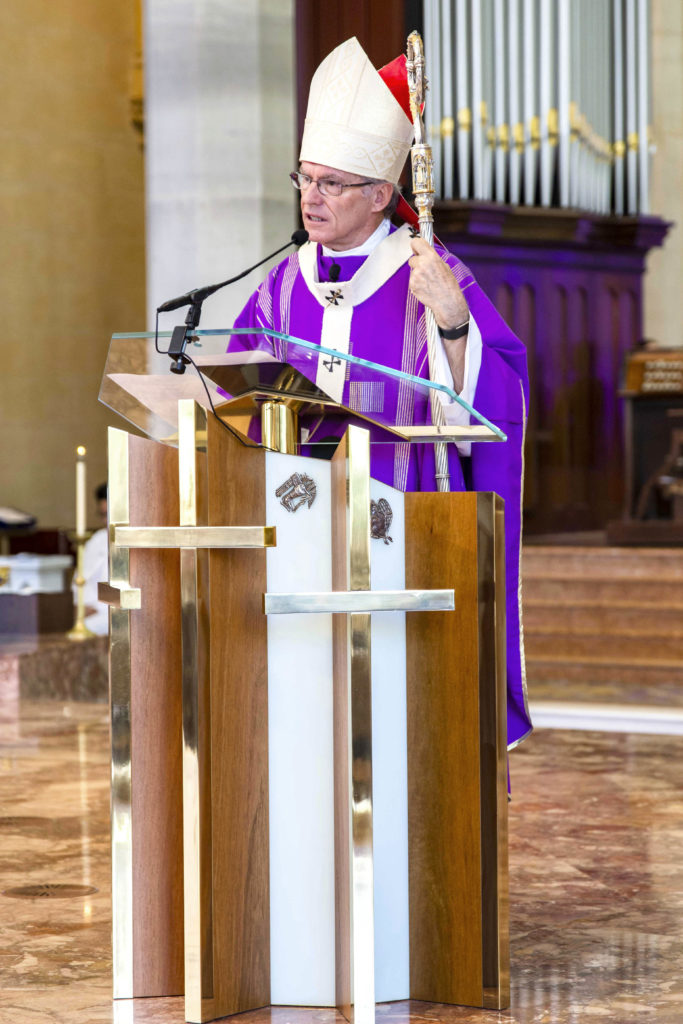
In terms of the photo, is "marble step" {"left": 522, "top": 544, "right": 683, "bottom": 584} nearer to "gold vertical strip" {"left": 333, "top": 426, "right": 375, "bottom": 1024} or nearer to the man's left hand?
the man's left hand

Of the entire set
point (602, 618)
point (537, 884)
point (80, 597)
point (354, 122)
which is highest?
point (354, 122)

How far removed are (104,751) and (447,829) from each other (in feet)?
8.45

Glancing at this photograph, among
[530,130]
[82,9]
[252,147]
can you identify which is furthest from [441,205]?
[82,9]

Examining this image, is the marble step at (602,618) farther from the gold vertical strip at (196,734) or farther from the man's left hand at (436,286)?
the gold vertical strip at (196,734)

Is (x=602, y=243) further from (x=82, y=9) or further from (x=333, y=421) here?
(x=333, y=421)

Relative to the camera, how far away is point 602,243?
8.77 meters

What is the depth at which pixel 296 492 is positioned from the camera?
2355mm

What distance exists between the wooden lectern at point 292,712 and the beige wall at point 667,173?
755 cm

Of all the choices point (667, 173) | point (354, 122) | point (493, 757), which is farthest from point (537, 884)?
point (667, 173)

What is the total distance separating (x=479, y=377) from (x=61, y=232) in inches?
280

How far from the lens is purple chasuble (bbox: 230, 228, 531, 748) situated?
Answer: 8.74 ft

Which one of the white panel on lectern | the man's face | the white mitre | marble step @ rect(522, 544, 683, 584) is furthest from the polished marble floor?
marble step @ rect(522, 544, 683, 584)

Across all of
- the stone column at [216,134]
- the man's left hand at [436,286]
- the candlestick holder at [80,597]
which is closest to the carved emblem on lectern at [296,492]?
the man's left hand at [436,286]

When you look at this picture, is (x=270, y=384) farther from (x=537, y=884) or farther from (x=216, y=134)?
(x=216, y=134)
